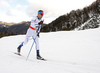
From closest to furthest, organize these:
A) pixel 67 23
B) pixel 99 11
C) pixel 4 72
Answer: pixel 4 72
pixel 99 11
pixel 67 23

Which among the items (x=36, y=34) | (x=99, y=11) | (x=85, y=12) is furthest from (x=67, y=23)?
(x=36, y=34)

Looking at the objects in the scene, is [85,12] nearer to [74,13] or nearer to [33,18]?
[74,13]

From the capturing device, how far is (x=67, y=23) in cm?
14675

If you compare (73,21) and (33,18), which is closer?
(33,18)

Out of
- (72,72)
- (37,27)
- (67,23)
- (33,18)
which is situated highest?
(67,23)

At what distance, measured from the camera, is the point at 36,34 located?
5141 millimetres

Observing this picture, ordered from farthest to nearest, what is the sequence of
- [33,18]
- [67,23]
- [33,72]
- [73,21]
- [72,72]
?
[67,23] → [73,21] → [33,18] → [72,72] → [33,72]

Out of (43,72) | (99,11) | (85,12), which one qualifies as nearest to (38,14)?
(43,72)

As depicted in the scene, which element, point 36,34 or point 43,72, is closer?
point 43,72

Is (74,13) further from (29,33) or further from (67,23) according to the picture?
(29,33)

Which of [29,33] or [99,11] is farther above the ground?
[99,11]

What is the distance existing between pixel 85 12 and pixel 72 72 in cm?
12387

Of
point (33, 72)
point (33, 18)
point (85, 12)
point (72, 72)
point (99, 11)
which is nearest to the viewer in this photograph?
point (33, 72)

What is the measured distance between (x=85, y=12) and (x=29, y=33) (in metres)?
122
